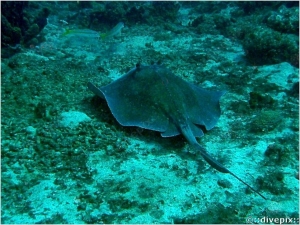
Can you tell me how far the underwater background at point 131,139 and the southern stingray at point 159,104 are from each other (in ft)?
0.85

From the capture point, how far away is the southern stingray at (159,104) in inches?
151

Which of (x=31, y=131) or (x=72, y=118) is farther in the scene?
(x=72, y=118)

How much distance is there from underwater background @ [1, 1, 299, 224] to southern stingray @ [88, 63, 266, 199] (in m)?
0.26

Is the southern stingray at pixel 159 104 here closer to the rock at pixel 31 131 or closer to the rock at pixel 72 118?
the rock at pixel 72 118

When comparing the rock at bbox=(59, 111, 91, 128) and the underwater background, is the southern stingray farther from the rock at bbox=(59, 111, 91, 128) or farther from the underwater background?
the rock at bbox=(59, 111, 91, 128)

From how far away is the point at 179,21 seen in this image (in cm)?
1012

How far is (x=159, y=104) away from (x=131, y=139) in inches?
25.8

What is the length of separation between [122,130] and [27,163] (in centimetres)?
138

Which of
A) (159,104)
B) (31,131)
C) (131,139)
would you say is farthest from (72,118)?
(159,104)

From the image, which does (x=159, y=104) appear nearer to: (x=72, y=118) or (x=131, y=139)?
(x=131, y=139)

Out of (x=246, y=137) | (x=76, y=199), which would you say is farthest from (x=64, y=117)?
(x=246, y=137)

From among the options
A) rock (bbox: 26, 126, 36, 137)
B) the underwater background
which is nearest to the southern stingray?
the underwater background

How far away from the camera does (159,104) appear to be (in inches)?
157

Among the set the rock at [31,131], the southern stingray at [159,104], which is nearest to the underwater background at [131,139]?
the rock at [31,131]
